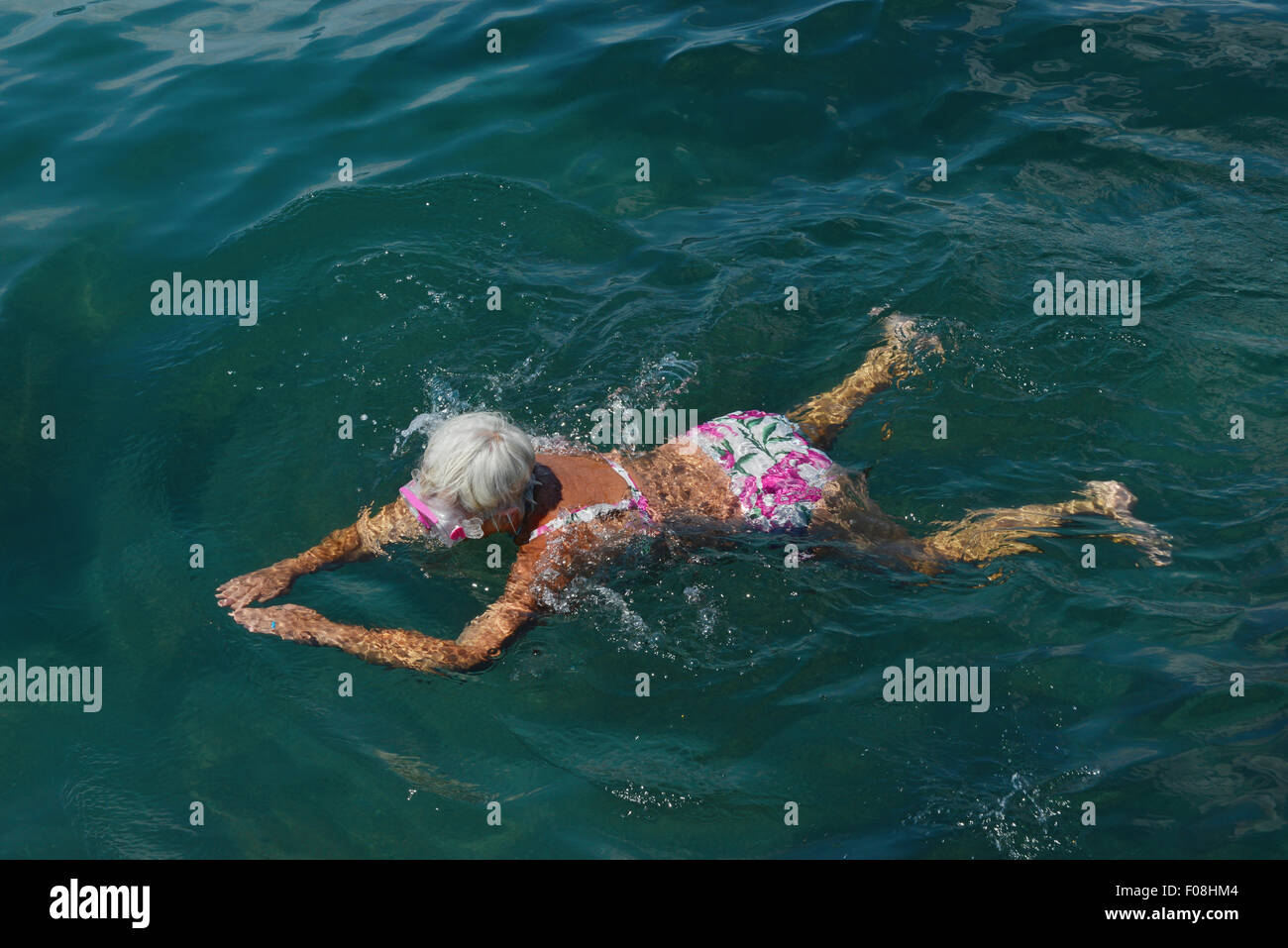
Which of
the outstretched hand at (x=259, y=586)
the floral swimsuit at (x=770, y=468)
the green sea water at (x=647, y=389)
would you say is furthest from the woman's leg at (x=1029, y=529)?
the outstretched hand at (x=259, y=586)

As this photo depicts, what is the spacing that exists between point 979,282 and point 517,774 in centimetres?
492

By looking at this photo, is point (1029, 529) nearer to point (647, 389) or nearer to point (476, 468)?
point (647, 389)

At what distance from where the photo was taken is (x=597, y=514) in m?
4.92

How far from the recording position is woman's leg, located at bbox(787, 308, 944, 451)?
612cm

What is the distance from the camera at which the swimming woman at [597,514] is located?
177 inches

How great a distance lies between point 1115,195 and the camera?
8.18 m

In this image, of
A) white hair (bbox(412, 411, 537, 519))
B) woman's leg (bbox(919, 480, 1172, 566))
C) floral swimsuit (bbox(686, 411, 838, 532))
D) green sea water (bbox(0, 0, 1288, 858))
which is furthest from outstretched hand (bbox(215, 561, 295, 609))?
woman's leg (bbox(919, 480, 1172, 566))

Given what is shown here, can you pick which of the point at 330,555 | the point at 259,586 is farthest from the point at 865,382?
the point at 259,586

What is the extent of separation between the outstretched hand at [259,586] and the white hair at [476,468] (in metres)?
1.01

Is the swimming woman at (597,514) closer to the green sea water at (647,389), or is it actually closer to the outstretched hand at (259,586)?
the outstretched hand at (259,586)

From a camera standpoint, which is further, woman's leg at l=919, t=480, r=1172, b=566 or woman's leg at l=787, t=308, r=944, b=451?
woman's leg at l=787, t=308, r=944, b=451

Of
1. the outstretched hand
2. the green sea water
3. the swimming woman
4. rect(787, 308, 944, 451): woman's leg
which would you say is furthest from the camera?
rect(787, 308, 944, 451): woman's leg

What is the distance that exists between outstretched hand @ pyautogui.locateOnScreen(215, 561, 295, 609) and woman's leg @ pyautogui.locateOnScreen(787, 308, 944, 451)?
3056 mm

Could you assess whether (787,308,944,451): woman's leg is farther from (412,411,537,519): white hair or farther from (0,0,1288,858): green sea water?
(412,411,537,519): white hair
